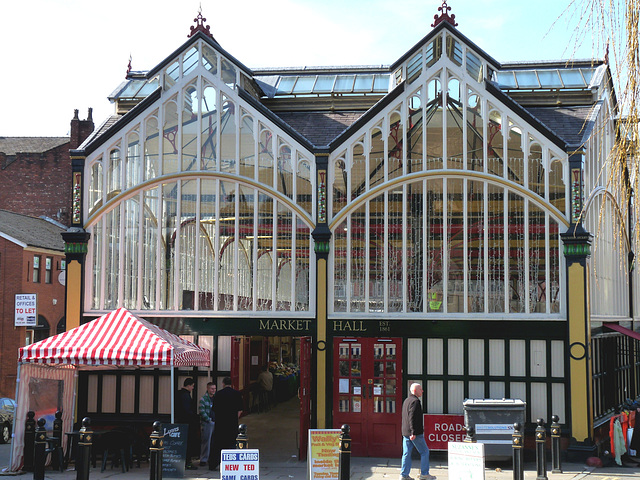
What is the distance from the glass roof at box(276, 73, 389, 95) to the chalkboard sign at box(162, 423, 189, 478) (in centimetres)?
944

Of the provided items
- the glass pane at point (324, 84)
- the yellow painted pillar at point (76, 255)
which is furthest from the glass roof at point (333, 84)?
the yellow painted pillar at point (76, 255)

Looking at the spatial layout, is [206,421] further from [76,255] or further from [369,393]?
[76,255]

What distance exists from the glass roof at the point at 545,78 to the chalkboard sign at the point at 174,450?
11626 mm

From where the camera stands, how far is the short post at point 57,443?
15071 mm

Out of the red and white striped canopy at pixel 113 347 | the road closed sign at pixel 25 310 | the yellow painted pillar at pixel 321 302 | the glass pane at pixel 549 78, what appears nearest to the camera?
the red and white striped canopy at pixel 113 347

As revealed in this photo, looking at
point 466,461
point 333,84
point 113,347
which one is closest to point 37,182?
point 333,84

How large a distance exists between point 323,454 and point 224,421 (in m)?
2.95

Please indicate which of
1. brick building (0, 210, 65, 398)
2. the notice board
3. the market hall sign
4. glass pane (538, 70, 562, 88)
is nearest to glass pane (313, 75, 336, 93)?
glass pane (538, 70, 562, 88)

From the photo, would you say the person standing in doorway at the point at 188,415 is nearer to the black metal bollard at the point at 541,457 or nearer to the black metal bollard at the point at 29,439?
the black metal bollard at the point at 29,439

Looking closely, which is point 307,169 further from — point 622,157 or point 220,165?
point 622,157

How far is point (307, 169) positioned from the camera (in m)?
17.3

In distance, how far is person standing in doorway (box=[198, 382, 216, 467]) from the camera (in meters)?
15.9

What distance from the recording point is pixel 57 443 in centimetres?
1510

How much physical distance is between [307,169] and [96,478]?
25.2 feet
